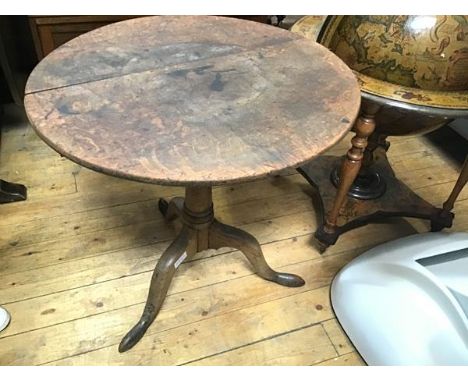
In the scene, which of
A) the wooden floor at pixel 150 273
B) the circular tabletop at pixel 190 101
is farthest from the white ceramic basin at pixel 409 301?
the circular tabletop at pixel 190 101

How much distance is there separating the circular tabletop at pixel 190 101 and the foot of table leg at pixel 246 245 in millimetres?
499

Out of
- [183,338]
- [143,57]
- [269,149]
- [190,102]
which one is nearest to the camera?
[269,149]

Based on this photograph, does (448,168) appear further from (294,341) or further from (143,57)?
(143,57)

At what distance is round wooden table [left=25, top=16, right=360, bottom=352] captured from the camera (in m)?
0.80

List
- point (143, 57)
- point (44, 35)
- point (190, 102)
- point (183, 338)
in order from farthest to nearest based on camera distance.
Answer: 1. point (44, 35)
2. point (183, 338)
3. point (143, 57)
4. point (190, 102)

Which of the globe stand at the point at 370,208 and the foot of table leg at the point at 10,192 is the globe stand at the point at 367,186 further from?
the foot of table leg at the point at 10,192

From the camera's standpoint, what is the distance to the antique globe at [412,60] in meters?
1.08

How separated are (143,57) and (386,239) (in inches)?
45.7

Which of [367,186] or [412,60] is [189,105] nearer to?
[412,60]

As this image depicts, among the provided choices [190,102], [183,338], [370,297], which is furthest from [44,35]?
[370,297]

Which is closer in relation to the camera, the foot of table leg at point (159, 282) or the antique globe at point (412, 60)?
the antique globe at point (412, 60)

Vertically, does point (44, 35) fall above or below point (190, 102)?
below

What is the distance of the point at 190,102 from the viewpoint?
37.2 inches

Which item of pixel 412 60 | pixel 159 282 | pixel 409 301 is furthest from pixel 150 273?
pixel 412 60
